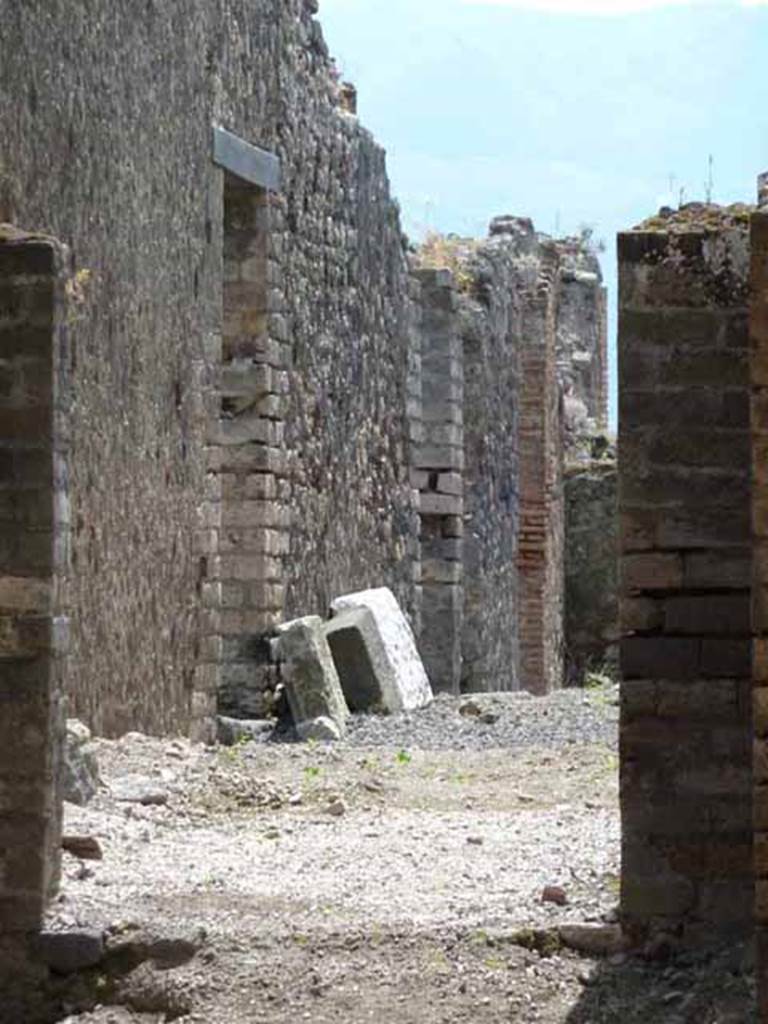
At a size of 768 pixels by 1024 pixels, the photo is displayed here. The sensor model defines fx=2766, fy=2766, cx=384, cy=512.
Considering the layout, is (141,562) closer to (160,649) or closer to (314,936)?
(160,649)

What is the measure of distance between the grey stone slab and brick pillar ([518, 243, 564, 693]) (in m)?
7.02

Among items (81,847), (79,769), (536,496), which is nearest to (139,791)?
(79,769)

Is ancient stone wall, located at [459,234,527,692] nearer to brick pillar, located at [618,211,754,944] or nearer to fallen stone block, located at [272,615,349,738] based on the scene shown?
fallen stone block, located at [272,615,349,738]

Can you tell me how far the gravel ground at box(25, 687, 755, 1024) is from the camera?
25.7 feet

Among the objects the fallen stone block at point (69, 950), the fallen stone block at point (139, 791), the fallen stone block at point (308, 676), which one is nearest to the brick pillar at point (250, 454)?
the fallen stone block at point (308, 676)

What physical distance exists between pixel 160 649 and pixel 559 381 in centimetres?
1211

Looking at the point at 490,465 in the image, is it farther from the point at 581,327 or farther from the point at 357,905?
the point at 357,905

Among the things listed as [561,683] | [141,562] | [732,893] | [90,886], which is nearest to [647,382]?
[732,893]

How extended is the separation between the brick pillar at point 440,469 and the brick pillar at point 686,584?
11383 mm

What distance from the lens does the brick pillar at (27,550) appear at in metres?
8.26

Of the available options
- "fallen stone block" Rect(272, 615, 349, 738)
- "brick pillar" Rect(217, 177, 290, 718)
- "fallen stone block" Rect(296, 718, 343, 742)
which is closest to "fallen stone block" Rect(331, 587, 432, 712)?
"fallen stone block" Rect(272, 615, 349, 738)

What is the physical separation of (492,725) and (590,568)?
9666 millimetres

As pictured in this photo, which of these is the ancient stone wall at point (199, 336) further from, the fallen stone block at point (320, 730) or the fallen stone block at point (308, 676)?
the fallen stone block at point (320, 730)

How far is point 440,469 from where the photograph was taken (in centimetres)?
1984
